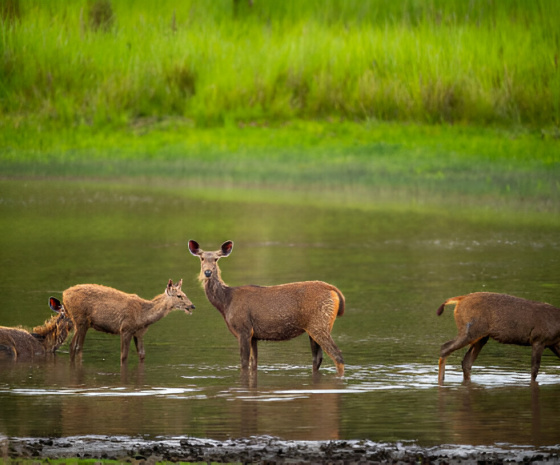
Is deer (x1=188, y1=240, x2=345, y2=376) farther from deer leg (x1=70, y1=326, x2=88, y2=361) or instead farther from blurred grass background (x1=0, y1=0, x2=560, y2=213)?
blurred grass background (x1=0, y1=0, x2=560, y2=213)

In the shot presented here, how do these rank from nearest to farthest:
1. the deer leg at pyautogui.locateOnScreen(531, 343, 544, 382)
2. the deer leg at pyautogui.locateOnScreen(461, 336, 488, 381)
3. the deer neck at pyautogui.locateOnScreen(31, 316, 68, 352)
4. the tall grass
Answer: the deer leg at pyautogui.locateOnScreen(531, 343, 544, 382)
the deer leg at pyautogui.locateOnScreen(461, 336, 488, 381)
the deer neck at pyautogui.locateOnScreen(31, 316, 68, 352)
the tall grass

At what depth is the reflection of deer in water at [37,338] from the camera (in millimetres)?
14828

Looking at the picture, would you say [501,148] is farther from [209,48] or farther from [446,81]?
[209,48]

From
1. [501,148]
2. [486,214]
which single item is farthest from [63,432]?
[501,148]

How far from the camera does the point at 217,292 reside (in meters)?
14.1

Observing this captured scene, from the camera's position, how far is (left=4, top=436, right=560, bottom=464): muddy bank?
10.2 m

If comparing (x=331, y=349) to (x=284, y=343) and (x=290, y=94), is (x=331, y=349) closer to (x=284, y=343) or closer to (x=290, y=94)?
(x=284, y=343)

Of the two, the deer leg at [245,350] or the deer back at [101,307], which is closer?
the deer leg at [245,350]

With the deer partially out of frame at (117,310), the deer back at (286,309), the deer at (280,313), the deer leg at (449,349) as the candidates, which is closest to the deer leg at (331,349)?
the deer at (280,313)

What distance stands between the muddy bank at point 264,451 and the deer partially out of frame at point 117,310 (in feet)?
Result: 12.9

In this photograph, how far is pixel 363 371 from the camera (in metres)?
13.9

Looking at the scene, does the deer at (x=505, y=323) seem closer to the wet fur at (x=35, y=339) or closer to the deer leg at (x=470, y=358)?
the deer leg at (x=470, y=358)

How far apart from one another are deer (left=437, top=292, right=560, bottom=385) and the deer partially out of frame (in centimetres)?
287

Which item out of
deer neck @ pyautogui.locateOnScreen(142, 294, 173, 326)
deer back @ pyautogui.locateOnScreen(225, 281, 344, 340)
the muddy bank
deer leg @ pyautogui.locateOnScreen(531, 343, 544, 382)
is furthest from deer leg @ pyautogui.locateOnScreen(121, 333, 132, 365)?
deer leg @ pyautogui.locateOnScreen(531, 343, 544, 382)
